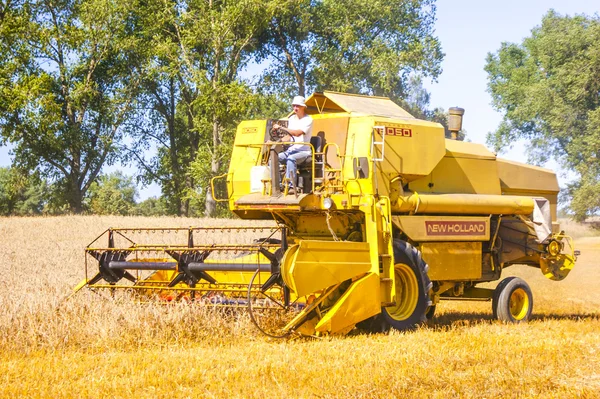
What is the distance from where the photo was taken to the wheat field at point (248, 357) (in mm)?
6980

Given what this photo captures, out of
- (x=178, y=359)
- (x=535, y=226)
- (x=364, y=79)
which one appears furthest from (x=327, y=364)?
(x=364, y=79)

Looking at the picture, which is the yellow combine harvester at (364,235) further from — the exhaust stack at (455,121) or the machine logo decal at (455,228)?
the exhaust stack at (455,121)

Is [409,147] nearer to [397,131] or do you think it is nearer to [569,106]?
[397,131]

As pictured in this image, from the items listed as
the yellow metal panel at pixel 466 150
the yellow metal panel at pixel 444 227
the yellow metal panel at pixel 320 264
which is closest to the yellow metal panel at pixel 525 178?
the yellow metal panel at pixel 466 150

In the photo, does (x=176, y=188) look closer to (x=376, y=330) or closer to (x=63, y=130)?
(x=63, y=130)

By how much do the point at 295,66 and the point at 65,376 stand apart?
37.2m

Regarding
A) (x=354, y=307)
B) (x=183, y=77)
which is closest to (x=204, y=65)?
(x=183, y=77)

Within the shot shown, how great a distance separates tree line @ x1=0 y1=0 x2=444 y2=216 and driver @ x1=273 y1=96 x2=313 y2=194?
23074 millimetres

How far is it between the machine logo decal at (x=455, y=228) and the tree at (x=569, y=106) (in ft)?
120

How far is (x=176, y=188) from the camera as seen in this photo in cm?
4250

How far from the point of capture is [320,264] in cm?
955

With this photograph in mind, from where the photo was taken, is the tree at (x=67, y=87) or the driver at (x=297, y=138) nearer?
the driver at (x=297, y=138)

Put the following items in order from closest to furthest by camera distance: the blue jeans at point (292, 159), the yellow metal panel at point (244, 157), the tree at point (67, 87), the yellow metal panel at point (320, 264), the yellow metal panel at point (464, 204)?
the yellow metal panel at point (320, 264) < the blue jeans at point (292, 159) < the yellow metal panel at point (464, 204) < the yellow metal panel at point (244, 157) < the tree at point (67, 87)

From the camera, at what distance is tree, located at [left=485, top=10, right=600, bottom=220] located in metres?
47.8
